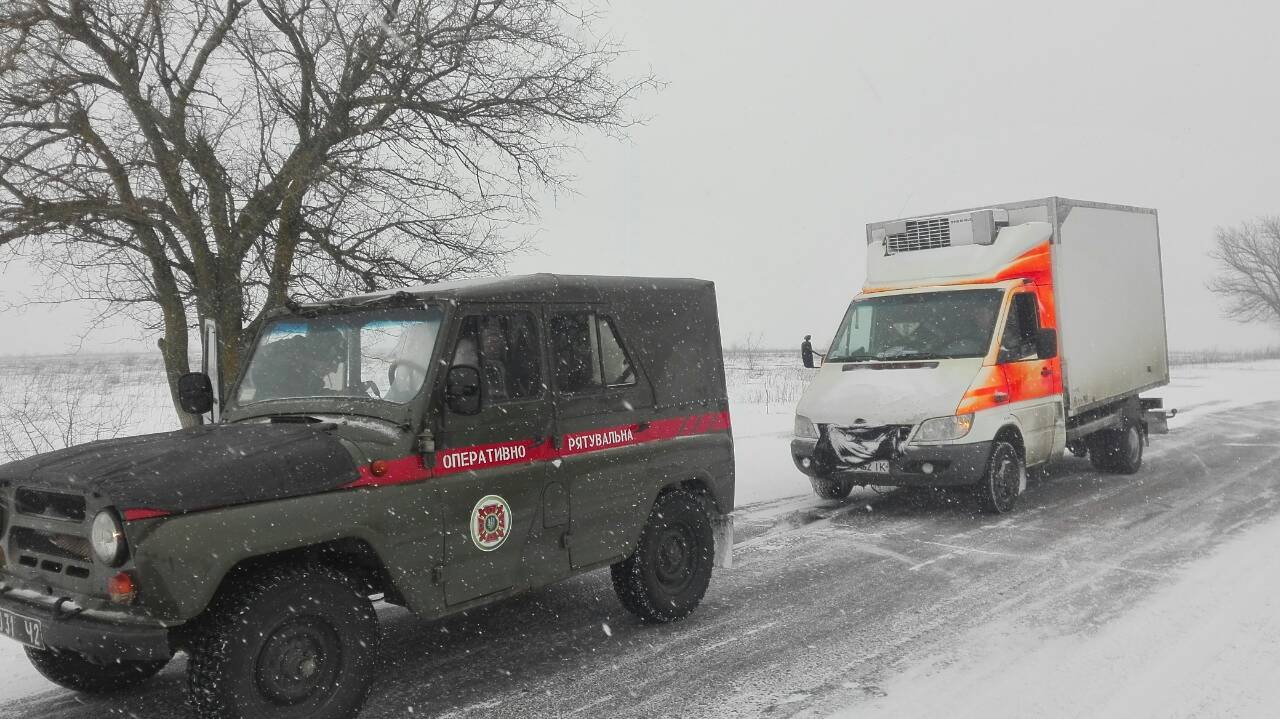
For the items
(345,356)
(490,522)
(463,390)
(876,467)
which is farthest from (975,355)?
(345,356)

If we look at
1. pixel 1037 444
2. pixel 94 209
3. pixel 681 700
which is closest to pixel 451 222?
pixel 94 209

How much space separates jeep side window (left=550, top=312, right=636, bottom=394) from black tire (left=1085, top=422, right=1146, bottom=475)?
8308 mm

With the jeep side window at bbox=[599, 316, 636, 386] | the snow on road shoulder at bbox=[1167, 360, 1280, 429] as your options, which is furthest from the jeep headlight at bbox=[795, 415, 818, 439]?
the snow on road shoulder at bbox=[1167, 360, 1280, 429]

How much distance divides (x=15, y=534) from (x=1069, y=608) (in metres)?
6.00

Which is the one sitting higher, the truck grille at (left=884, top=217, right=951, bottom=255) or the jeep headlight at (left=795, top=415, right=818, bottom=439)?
the truck grille at (left=884, top=217, right=951, bottom=255)

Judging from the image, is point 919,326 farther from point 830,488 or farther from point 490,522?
point 490,522

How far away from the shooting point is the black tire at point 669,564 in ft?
19.0

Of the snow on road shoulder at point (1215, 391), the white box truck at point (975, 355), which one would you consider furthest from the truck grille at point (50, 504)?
the snow on road shoulder at point (1215, 391)

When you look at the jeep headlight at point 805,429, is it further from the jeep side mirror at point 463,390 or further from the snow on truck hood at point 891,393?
the jeep side mirror at point 463,390

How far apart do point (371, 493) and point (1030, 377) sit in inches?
297

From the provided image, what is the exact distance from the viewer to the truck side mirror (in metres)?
9.33

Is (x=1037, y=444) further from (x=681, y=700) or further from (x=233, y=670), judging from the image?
(x=233, y=670)

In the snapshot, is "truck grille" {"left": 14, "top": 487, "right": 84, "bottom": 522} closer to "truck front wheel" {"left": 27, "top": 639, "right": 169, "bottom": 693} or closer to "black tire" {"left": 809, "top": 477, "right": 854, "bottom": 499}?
"truck front wheel" {"left": 27, "top": 639, "right": 169, "bottom": 693}

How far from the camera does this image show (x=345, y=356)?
494 centimetres
